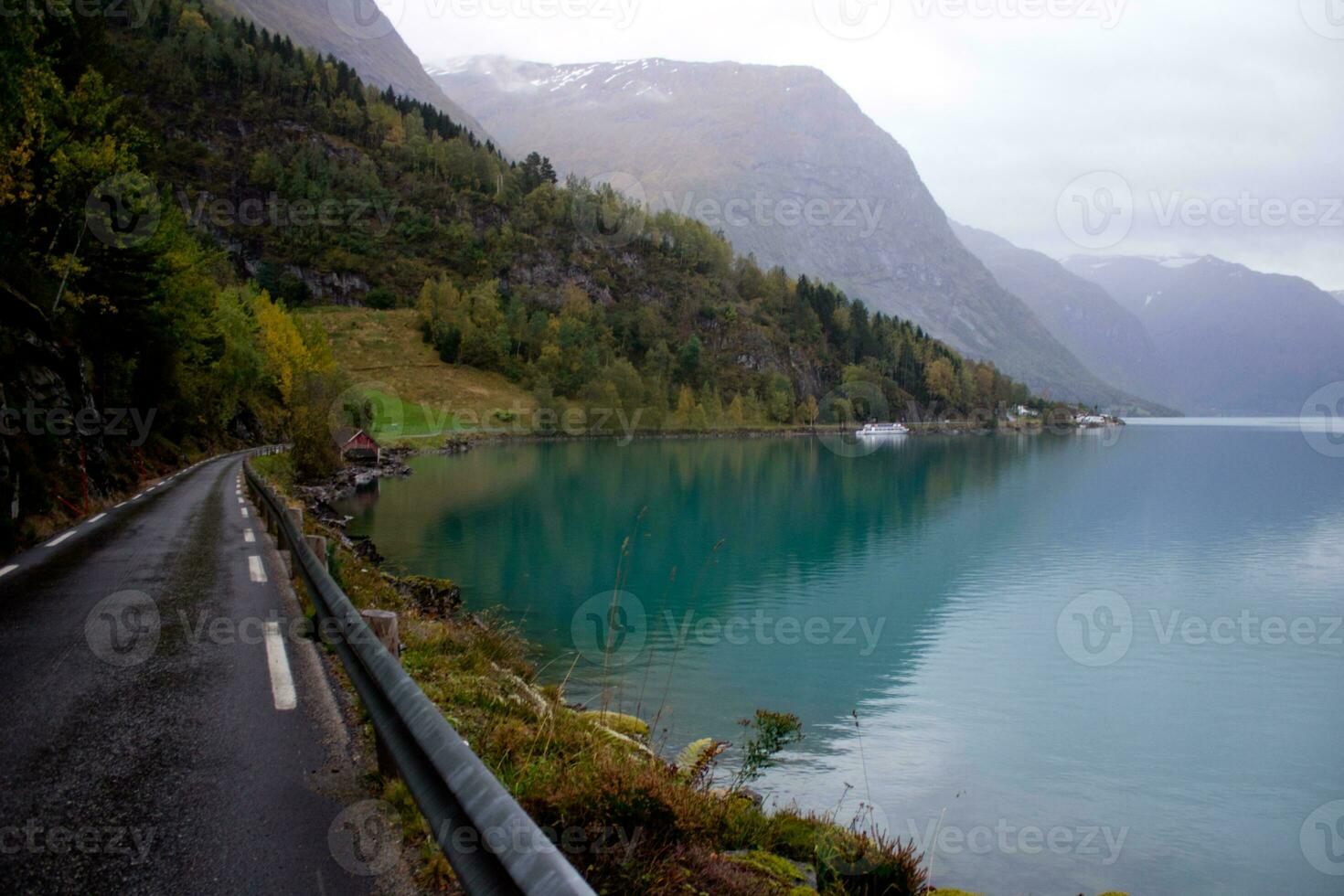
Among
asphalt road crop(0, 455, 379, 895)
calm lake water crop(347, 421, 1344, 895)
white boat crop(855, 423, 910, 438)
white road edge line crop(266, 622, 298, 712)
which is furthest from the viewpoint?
white boat crop(855, 423, 910, 438)

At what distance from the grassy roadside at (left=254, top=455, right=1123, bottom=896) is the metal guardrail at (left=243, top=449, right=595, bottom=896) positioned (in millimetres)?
511

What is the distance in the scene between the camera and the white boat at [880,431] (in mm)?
184375

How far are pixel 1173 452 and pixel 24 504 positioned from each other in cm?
14590

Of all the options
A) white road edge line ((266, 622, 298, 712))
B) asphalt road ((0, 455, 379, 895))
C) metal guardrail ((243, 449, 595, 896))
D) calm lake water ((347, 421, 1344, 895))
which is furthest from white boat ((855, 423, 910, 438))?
metal guardrail ((243, 449, 595, 896))

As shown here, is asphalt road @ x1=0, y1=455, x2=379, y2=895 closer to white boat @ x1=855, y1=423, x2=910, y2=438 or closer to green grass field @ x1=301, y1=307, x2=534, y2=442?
green grass field @ x1=301, y1=307, x2=534, y2=442

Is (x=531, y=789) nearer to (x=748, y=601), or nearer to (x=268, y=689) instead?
(x=268, y=689)

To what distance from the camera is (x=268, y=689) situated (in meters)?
7.70

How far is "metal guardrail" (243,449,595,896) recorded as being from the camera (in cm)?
307

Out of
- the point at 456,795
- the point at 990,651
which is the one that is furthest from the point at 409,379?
the point at 456,795

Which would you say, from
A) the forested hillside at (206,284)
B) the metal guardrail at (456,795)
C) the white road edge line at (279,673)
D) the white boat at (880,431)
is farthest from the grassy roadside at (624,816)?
the white boat at (880,431)

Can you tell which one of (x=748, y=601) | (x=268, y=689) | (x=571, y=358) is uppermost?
(x=571, y=358)

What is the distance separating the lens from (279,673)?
27.0 feet

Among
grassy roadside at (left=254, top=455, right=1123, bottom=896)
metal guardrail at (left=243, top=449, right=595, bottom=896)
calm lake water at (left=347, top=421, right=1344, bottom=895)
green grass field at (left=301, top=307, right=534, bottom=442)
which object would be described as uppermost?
green grass field at (left=301, top=307, right=534, bottom=442)

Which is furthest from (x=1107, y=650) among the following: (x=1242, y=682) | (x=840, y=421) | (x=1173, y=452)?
(x=840, y=421)
